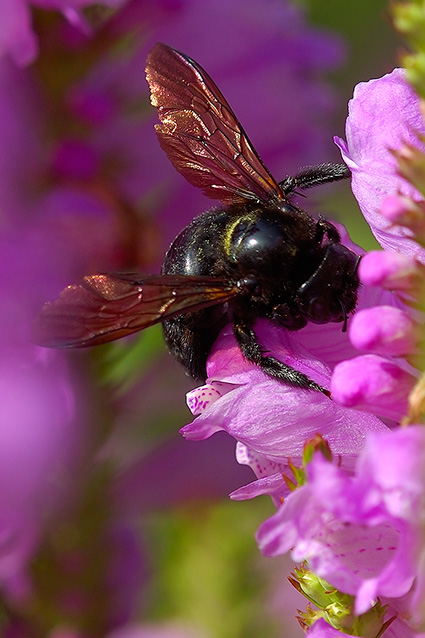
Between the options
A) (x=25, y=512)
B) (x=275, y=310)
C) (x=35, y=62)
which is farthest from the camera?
(x=35, y=62)

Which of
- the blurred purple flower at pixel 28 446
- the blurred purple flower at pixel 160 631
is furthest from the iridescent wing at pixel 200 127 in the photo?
the blurred purple flower at pixel 160 631

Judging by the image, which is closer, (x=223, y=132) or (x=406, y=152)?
(x=406, y=152)

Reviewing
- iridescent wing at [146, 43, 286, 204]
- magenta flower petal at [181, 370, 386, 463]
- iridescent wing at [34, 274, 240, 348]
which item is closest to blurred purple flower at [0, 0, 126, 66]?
iridescent wing at [146, 43, 286, 204]

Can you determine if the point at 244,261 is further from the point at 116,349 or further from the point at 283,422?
the point at 116,349

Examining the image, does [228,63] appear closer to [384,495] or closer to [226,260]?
[226,260]

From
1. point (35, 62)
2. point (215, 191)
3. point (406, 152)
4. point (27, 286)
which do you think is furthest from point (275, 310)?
point (35, 62)

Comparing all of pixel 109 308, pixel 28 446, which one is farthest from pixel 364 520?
pixel 28 446
